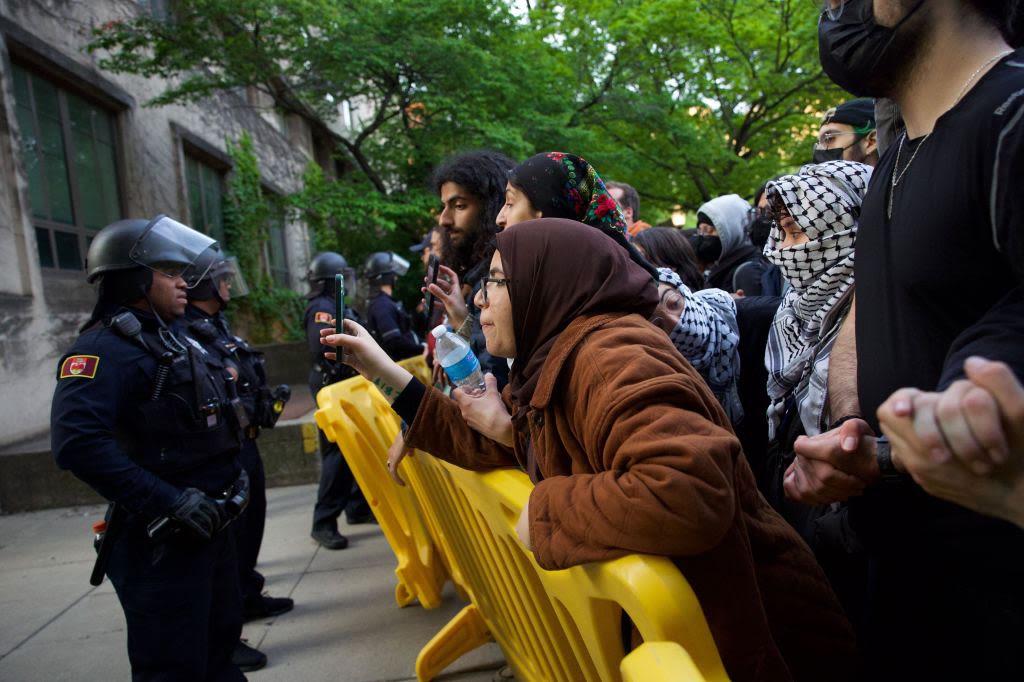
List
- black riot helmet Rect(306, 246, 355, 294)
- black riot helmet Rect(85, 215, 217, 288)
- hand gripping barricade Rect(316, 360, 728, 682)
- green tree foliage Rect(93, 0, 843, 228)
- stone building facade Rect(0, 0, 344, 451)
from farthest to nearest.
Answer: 1. green tree foliage Rect(93, 0, 843, 228)
2. stone building facade Rect(0, 0, 344, 451)
3. black riot helmet Rect(306, 246, 355, 294)
4. black riot helmet Rect(85, 215, 217, 288)
5. hand gripping barricade Rect(316, 360, 728, 682)

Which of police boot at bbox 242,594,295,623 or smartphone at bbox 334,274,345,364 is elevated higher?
smartphone at bbox 334,274,345,364

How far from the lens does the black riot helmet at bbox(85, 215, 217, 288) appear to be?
2.59 metres

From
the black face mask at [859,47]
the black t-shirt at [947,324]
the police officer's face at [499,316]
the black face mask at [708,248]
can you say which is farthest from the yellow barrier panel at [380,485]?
the black face mask at [859,47]

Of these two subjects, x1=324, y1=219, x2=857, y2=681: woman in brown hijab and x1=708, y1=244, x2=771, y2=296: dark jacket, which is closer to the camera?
x1=324, y1=219, x2=857, y2=681: woman in brown hijab

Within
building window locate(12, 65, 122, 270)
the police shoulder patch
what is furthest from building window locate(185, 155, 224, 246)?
the police shoulder patch

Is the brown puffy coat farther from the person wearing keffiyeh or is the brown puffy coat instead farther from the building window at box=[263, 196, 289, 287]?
the building window at box=[263, 196, 289, 287]

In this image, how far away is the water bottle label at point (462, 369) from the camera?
203 centimetres

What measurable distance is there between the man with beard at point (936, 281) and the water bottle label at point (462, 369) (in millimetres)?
1035

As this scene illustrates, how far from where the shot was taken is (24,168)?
750 centimetres

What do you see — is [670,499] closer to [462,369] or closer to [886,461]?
[886,461]

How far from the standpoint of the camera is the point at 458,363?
2031mm

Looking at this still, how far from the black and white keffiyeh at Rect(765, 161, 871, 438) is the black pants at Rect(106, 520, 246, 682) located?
221 centimetres

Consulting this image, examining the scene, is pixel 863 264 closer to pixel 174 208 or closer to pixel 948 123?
pixel 948 123

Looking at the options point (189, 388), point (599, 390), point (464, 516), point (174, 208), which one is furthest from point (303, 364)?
point (599, 390)
